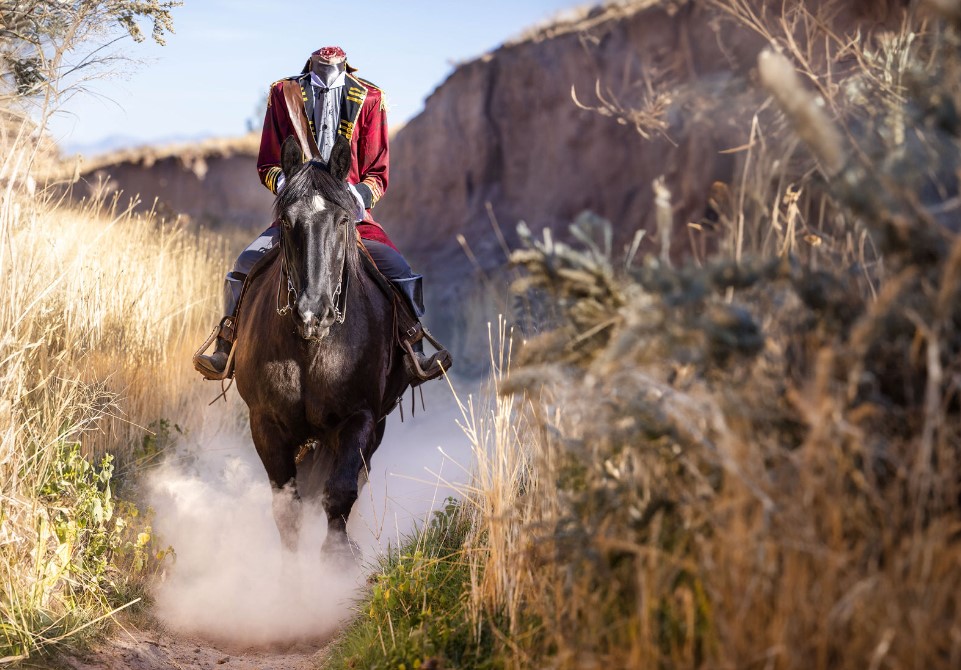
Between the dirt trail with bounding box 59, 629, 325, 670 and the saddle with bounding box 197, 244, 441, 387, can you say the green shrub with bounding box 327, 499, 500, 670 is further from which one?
the saddle with bounding box 197, 244, 441, 387

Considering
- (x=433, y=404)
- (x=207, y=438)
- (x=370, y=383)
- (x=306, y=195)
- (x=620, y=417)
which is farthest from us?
(x=433, y=404)

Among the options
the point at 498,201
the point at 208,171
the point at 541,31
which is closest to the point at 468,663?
the point at 498,201

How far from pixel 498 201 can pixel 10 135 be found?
13864 millimetres

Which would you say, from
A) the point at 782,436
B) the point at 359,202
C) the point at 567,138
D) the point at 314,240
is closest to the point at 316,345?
the point at 314,240

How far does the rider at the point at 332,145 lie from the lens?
5.48m

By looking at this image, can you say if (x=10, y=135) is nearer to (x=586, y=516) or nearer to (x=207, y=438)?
(x=207, y=438)

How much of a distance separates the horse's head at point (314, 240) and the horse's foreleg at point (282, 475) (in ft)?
3.01

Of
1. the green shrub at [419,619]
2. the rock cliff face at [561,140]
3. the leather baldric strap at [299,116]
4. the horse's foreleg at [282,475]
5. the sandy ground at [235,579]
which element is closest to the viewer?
the green shrub at [419,619]

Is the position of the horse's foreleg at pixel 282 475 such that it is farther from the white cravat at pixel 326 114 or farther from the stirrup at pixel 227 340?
the white cravat at pixel 326 114

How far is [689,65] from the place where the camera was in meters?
16.9

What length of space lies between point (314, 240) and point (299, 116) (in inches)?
66.0

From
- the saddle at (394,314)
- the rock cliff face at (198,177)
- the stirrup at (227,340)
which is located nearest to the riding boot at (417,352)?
the saddle at (394,314)

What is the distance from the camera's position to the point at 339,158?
4.61m

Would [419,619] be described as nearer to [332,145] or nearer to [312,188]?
[312,188]
